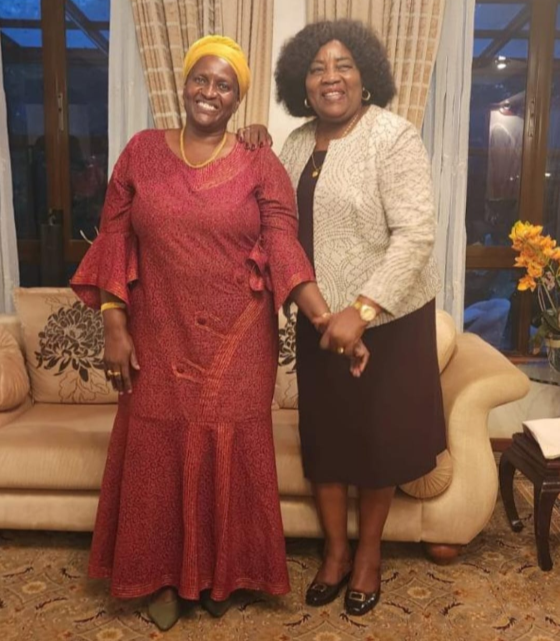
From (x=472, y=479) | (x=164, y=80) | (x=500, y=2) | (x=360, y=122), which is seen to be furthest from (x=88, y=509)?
(x=500, y=2)

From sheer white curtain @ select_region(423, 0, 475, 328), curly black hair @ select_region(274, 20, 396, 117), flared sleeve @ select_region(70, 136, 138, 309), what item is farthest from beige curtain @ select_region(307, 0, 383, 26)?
flared sleeve @ select_region(70, 136, 138, 309)

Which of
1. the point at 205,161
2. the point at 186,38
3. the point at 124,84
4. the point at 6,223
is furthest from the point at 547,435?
the point at 6,223

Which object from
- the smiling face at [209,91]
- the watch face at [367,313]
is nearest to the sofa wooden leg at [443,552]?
the watch face at [367,313]

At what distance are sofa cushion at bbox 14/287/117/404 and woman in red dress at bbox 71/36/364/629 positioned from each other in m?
0.89

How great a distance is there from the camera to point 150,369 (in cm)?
177

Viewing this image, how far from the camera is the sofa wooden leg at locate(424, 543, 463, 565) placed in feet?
7.27

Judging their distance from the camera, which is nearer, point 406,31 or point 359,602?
point 359,602

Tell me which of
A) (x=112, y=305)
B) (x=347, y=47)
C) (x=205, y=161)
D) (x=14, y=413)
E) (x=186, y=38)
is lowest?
(x=14, y=413)

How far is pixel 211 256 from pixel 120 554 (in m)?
0.80

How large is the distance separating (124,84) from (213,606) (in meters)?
2.41

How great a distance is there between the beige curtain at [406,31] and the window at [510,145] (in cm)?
51

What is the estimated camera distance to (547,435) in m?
2.24

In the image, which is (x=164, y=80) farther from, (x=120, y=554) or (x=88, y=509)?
(x=120, y=554)

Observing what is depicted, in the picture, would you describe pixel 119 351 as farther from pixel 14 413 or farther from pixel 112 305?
pixel 14 413
